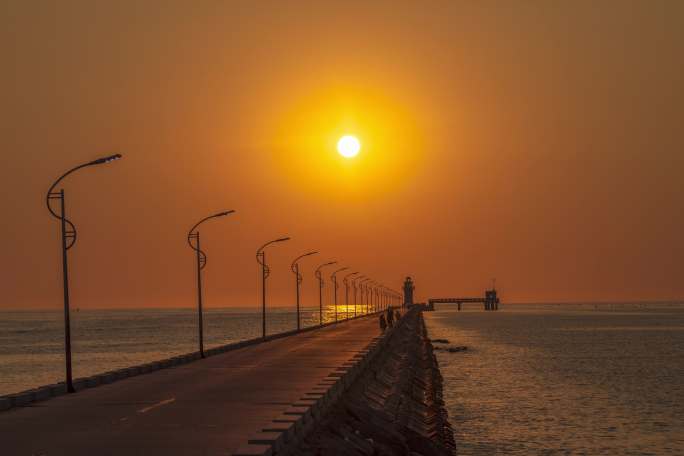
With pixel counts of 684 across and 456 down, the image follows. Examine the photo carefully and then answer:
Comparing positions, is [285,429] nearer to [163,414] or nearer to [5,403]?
[163,414]

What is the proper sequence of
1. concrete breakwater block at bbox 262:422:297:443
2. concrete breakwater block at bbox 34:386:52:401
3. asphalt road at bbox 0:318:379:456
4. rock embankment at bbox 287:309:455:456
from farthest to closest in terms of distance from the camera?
concrete breakwater block at bbox 34:386:52:401
rock embankment at bbox 287:309:455:456
concrete breakwater block at bbox 262:422:297:443
asphalt road at bbox 0:318:379:456

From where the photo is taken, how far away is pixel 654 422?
4772 centimetres

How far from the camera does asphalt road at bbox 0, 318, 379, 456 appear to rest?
20.8m

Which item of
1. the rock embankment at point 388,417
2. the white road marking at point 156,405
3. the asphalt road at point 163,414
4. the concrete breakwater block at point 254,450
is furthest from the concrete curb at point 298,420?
the white road marking at point 156,405

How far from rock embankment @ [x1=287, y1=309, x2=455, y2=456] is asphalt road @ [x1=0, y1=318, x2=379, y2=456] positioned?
1.48 metres

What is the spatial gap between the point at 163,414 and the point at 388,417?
11185mm

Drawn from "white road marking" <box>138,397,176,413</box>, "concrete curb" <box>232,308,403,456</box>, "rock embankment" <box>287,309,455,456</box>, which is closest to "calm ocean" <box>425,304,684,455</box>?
"rock embankment" <box>287,309,455,456</box>

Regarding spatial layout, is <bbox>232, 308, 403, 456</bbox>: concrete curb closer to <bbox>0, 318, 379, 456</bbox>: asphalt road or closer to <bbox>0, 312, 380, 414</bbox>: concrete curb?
<bbox>0, 318, 379, 456</bbox>: asphalt road

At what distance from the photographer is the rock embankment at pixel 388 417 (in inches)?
1020

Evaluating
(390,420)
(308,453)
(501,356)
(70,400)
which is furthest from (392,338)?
(308,453)

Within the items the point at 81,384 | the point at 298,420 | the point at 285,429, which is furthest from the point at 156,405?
the point at 285,429

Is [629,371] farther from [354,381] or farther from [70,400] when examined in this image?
[70,400]

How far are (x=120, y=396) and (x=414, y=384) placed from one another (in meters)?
26.5

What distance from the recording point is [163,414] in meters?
26.4
